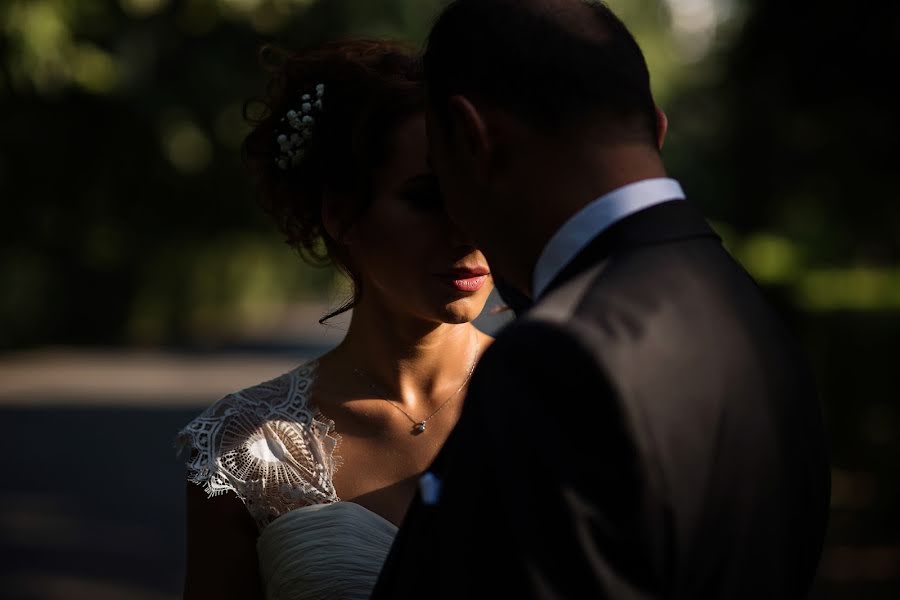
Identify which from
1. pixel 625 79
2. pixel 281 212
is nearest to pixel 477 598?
pixel 625 79

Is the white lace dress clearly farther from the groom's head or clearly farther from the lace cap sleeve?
the groom's head

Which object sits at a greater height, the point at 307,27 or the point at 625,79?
the point at 625,79

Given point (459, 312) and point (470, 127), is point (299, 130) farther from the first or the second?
point (470, 127)

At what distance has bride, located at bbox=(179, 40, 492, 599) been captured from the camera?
104 inches

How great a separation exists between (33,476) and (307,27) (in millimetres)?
8043

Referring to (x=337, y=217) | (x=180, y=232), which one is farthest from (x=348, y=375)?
(x=180, y=232)

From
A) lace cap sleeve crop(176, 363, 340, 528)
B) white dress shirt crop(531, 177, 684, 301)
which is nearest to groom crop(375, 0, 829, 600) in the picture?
white dress shirt crop(531, 177, 684, 301)

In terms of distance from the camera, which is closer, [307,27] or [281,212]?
[281,212]

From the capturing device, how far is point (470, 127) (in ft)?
5.75

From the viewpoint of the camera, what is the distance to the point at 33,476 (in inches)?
480

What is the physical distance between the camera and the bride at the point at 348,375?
2.65 m

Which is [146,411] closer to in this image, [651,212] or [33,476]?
[33,476]

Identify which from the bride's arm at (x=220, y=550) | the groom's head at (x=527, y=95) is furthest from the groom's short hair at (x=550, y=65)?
the bride's arm at (x=220, y=550)

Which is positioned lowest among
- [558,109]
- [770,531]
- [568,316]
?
[770,531]
